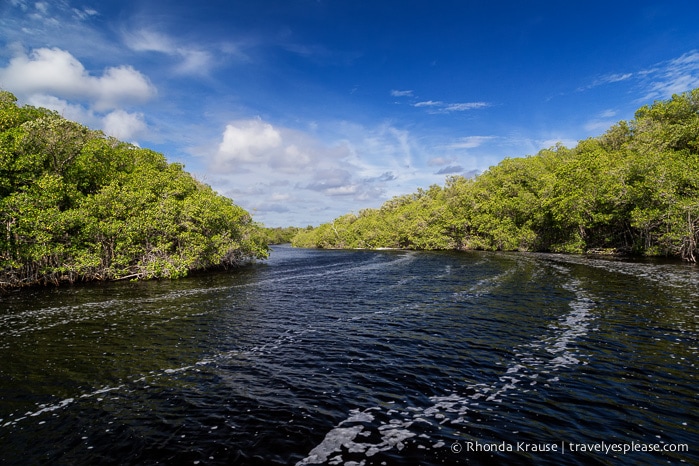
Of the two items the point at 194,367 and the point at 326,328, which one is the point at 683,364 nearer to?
the point at 326,328

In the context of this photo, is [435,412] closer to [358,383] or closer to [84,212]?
[358,383]

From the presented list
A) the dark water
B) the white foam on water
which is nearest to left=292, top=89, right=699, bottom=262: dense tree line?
the dark water

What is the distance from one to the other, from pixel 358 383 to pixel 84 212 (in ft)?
129

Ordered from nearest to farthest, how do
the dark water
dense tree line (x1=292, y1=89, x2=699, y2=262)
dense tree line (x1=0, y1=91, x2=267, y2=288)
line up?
1. the dark water
2. dense tree line (x1=0, y1=91, x2=267, y2=288)
3. dense tree line (x1=292, y1=89, x2=699, y2=262)

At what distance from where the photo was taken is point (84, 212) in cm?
3641

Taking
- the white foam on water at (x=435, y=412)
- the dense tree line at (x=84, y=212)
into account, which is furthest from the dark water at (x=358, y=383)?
the dense tree line at (x=84, y=212)

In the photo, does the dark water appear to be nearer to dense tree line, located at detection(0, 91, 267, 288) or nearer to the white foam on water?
the white foam on water

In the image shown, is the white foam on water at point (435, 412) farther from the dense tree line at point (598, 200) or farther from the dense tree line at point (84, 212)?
the dense tree line at point (598, 200)

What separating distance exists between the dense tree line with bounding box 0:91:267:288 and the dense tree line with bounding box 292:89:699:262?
215ft

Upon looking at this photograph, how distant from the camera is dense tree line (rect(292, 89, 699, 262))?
47.8 m

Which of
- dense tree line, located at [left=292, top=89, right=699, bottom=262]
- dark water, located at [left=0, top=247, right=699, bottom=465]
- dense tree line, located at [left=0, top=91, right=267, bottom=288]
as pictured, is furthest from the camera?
dense tree line, located at [left=292, top=89, right=699, bottom=262]

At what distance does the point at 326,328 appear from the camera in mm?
19625

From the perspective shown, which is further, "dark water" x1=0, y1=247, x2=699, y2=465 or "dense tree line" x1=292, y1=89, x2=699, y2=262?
"dense tree line" x1=292, y1=89, x2=699, y2=262

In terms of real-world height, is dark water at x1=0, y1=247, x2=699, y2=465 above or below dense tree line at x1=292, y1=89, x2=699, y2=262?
below
